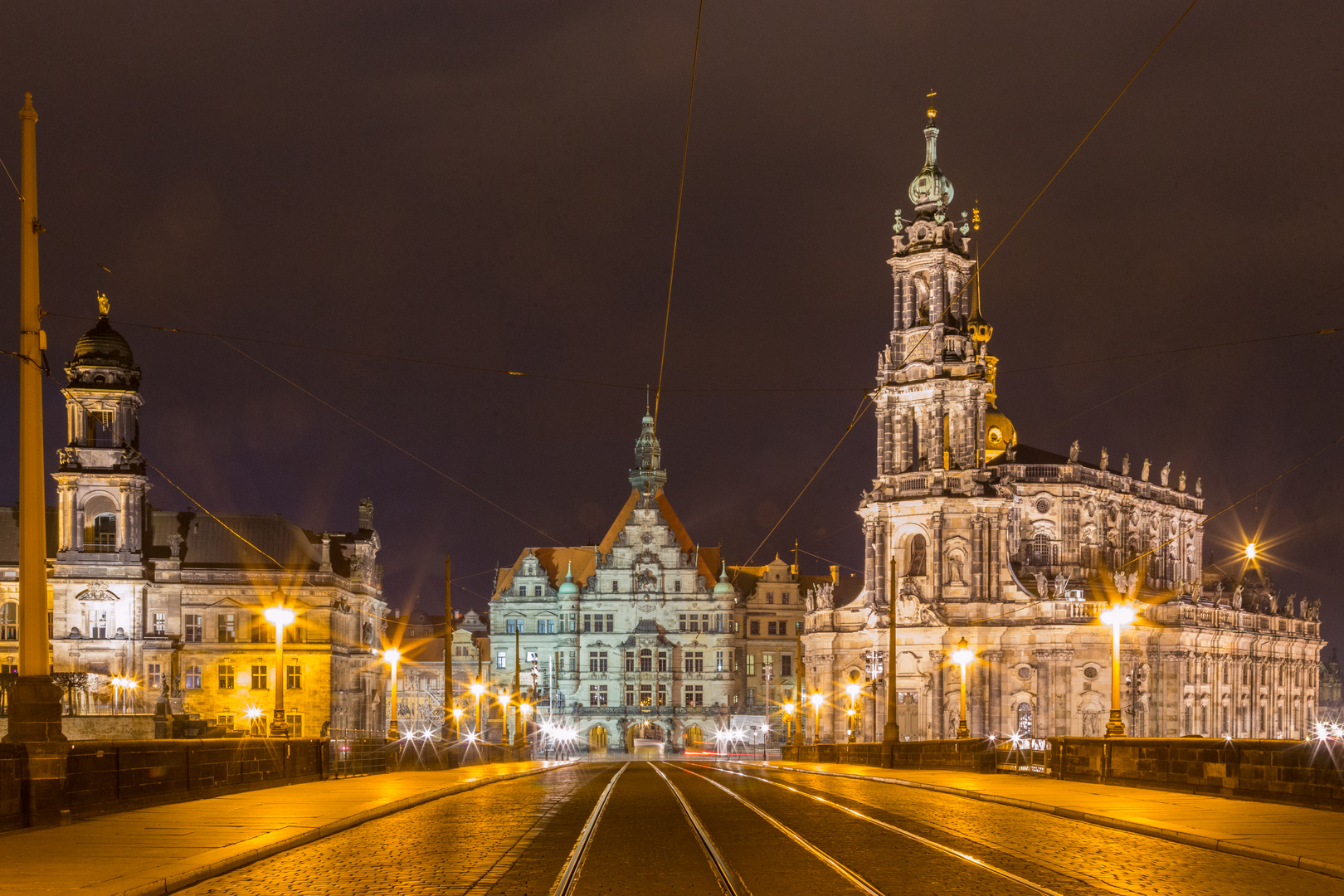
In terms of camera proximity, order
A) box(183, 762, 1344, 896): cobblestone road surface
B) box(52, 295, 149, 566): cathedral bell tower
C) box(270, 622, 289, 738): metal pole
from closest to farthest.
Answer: box(183, 762, 1344, 896): cobblestone road surface
box(270, 622, 289, 738): metal pole
box(52, 295, 149, 566): cathedral bell tower

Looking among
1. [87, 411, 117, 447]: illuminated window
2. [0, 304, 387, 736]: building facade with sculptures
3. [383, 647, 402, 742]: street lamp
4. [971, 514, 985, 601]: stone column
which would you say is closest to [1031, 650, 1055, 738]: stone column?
[971, 514, 985, 601]: stone column

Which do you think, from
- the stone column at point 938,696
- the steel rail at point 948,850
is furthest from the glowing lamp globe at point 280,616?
the stone column at point 938,696

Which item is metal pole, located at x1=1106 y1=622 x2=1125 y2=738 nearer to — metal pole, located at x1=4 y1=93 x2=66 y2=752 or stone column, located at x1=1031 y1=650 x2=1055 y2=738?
metal pole, located at x1=4 y1=93 x2=66 y2=752

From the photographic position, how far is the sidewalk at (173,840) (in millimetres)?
11898

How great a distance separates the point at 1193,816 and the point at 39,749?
47.2 feet

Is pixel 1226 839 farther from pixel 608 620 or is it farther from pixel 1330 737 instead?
pixel 608 620

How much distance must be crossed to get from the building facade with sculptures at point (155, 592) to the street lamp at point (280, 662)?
44.9 metres

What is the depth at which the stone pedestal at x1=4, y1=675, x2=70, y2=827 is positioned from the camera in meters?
16.2

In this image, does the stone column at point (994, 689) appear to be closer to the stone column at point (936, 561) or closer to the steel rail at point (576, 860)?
the stone column at point (936, 561)

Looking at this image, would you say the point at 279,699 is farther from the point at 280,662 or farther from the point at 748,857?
the point at 748,857

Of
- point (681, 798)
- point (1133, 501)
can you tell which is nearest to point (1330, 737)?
point (681, 798)

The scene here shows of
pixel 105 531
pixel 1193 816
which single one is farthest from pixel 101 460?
pixel 1193 816

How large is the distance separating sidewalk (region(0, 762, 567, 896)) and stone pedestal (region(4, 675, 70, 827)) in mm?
361

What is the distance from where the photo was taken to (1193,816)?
18.6 m
